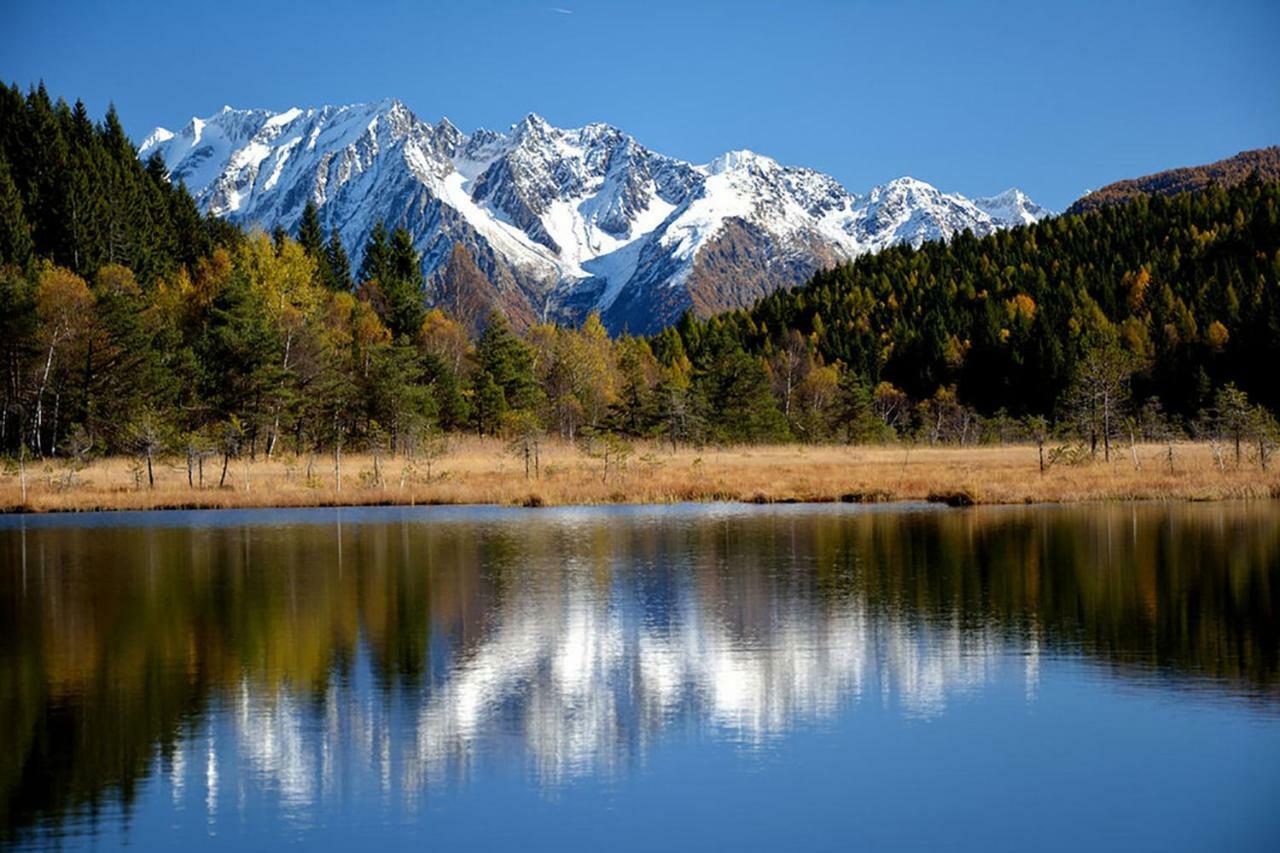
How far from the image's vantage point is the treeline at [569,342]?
75062 mm

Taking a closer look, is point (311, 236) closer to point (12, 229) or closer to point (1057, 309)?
point (12, 229)

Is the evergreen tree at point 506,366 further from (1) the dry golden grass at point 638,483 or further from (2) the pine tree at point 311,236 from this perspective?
(2) the pine tree at point 311,236

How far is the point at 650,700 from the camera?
19719mm

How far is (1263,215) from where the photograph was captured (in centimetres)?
16088

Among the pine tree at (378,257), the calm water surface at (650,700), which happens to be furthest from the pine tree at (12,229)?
the calm water surface at (650,700)

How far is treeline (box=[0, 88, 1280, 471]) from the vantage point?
75.1 meters

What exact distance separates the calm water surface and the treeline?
31.6m

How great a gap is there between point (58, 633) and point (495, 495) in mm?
30966

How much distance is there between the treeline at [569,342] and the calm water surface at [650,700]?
104 ft

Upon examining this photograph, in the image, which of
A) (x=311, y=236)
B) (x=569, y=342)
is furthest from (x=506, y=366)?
(x=311, y=236)

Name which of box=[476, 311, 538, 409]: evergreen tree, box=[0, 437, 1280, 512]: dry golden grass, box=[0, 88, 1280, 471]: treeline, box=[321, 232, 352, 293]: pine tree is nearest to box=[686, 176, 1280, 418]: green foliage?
box=[0, 88, 1280, 471]: treeline

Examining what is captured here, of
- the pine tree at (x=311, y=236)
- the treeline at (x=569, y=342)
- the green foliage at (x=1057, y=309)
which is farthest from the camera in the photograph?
the green foliage at (x=1057, y=309)

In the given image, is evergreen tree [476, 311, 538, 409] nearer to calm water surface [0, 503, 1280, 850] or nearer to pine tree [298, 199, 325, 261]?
pine tree [298, 199, 325, 261]

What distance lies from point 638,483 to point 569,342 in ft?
214
